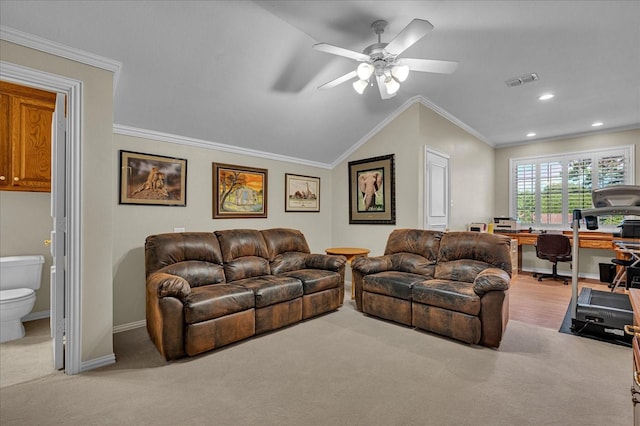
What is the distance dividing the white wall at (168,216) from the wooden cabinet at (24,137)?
1013 mm

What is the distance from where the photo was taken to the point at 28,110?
3.42 metres

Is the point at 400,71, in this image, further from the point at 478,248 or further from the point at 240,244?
the point at 240,244

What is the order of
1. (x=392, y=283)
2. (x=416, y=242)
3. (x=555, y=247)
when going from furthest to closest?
→ (x=555, y=247) < (x=416, y=242) < (x=392, y=283)

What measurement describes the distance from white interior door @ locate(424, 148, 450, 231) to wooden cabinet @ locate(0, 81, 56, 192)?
5.04 m

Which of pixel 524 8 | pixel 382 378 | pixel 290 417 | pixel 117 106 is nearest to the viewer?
pixel 290 417

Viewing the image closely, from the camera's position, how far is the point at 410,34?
86.7 inches

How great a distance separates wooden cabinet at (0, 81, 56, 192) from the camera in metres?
3.30

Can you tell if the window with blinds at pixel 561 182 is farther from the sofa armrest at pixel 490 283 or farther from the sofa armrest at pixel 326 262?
the sofa armrest at pixel 326 262

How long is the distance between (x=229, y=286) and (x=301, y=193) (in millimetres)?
2518

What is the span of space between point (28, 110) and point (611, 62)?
6.72 m

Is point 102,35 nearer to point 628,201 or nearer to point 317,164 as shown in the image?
point 317,164

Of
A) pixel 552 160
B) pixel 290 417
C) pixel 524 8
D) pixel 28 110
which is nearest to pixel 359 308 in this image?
pixel 290 417

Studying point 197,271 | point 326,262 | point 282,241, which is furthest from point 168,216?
point 326,262

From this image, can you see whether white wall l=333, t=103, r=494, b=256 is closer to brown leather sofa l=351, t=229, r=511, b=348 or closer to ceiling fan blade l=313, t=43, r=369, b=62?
brown leather sofa l=351, t=229, r=511, b=348
